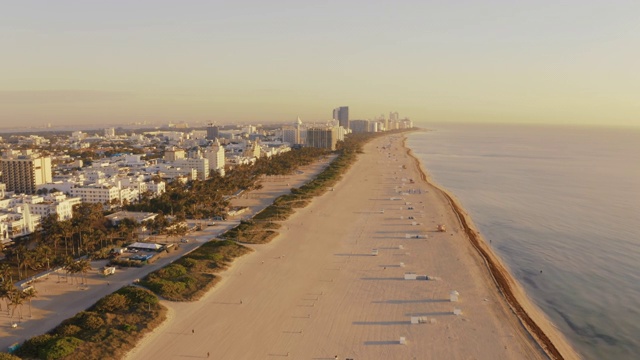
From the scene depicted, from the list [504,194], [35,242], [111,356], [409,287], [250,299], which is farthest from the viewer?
[504,194]

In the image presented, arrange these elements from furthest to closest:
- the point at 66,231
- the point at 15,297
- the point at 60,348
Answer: the point at 66,231 < the point at 15,297 < the point at 60,348

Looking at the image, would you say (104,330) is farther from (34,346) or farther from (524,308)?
(524,308)

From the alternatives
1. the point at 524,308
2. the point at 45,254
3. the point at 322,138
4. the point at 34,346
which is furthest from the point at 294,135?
the point at 34,346

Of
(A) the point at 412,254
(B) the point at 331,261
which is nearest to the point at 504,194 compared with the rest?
(A) the point at 412,254

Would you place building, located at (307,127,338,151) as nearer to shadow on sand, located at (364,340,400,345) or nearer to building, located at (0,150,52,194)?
Answer: building, located at (0,150,52,194)

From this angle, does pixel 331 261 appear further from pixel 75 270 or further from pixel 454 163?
pixel 454 163
